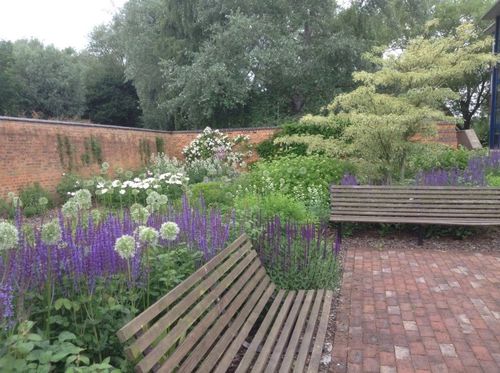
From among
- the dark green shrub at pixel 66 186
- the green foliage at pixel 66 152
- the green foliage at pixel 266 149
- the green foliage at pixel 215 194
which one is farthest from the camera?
the green foliage at pixel 266 149

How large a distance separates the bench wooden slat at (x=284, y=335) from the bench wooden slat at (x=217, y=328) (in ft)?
1.00

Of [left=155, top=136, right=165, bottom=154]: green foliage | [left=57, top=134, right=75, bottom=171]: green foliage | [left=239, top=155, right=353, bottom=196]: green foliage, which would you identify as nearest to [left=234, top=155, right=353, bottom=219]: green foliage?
[left=239, top=155, right=353, bottom=196]: green foliage

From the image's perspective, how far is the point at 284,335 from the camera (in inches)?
111

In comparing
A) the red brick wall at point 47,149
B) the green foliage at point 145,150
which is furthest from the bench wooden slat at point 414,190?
the green foliage at point 145,150

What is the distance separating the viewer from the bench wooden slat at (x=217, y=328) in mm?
2012

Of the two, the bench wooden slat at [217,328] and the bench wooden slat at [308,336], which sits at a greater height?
the bench wooden slat at [217,328]

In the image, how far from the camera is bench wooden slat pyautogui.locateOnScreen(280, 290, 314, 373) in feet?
8.16

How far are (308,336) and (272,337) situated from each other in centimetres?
28

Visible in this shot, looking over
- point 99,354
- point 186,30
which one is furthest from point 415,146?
point 186,30

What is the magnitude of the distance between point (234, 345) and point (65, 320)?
37.0 inches

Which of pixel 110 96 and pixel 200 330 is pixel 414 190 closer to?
pixel 200 330

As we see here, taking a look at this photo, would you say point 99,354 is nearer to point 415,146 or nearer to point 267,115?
point 415,146

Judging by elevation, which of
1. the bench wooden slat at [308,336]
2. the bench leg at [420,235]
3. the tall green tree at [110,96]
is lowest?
the bench leg at [420,235]

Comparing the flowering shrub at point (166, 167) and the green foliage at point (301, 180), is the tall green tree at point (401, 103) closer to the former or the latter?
the green foliage at point (301, 180)
